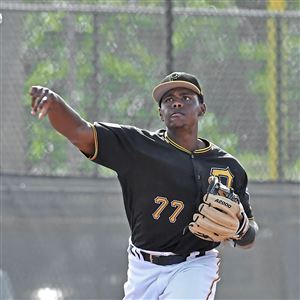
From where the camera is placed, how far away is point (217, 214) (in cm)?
536

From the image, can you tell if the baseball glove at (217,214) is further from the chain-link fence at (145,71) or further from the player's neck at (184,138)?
the chain-link fence at (145,71)

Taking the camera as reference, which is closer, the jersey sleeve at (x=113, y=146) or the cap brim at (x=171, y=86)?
the jersey sleeve at (x=113, y=146)

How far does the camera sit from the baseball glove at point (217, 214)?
5.35m

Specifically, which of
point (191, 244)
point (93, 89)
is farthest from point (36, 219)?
point (191, 244)

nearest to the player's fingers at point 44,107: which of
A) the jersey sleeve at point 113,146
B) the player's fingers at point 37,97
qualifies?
the player's fingers at point 37,97

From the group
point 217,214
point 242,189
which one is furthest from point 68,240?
point 217,214

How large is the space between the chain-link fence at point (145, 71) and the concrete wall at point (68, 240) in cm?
20

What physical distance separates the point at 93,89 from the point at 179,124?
241cm

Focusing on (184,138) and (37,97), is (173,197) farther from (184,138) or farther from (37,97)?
(37,97)

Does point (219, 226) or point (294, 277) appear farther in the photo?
point (294, 277)

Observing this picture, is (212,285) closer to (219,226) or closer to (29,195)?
(219,226)

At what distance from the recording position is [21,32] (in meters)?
7.89

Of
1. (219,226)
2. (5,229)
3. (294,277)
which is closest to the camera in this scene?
(219,226)

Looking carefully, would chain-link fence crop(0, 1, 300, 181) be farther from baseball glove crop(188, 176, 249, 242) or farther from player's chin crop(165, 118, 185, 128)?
baseball glove crop(188, 176, 249, 242)
